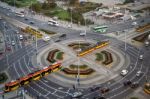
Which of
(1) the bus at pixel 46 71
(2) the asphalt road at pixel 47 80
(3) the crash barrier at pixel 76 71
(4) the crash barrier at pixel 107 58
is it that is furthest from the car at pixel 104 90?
(1) the bus at pixel 46 71

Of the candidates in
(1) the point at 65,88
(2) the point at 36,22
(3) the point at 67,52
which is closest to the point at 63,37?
→ (3) the point at 67,52

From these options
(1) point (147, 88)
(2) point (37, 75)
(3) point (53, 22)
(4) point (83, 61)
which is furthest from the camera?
(3) point (53, 22)

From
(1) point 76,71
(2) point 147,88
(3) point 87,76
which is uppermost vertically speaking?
(1) point 76,71

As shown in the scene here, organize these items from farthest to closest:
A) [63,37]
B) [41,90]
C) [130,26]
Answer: [130,26], [63,37], [41,90]

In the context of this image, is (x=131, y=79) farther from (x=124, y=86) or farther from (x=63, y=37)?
(x=63, y=37)

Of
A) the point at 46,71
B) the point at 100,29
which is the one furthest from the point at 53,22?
the point at 46,71

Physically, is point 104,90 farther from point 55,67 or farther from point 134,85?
point 55,67

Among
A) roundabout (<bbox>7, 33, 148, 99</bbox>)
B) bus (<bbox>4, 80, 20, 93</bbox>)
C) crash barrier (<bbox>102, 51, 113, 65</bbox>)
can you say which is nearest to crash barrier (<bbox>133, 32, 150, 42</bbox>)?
roundabout (<bbox>7, 33, 148, 99</bbox>)

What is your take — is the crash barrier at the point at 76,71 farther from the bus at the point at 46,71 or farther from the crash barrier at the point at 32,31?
the crash barrier at the point at 32,31
